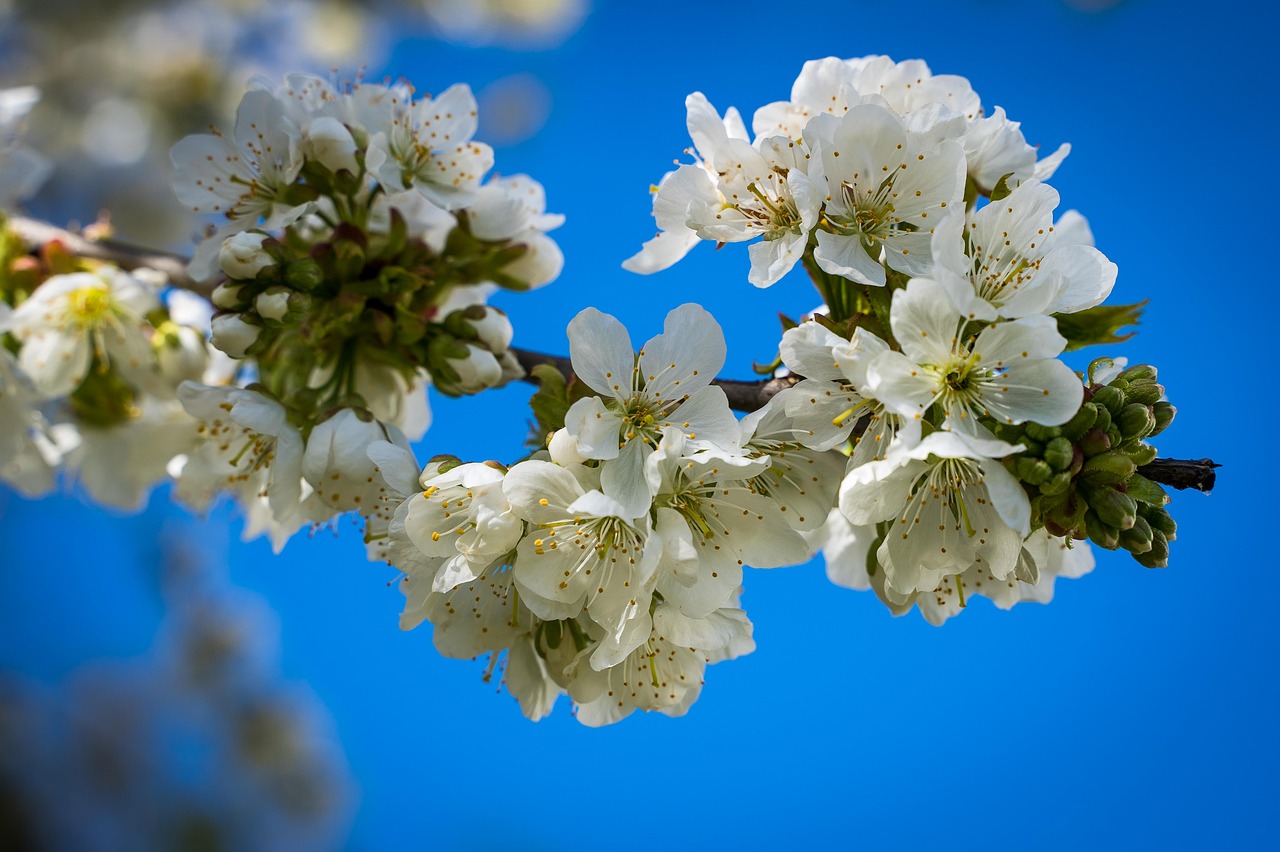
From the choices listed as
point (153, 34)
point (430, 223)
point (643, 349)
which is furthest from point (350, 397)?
point (153, 34)

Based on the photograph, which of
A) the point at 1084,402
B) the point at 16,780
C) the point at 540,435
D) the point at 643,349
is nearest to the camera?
the point at 1084,402

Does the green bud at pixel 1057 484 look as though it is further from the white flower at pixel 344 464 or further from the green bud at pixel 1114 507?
the white flower at pixel 344 464

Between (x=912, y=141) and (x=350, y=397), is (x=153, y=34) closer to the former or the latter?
(x=350, y=397)

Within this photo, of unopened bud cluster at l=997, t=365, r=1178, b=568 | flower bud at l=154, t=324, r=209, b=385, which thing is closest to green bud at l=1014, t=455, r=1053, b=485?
unopened bud cluster at l=997, t=365, r=1178, b=568

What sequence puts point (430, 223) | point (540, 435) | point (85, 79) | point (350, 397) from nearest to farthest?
point (540, 435), point (350, 397), point (430, 223), point (85, 79)

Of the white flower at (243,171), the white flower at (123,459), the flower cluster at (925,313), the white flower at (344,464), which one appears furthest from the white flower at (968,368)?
the white flower at (123,459)

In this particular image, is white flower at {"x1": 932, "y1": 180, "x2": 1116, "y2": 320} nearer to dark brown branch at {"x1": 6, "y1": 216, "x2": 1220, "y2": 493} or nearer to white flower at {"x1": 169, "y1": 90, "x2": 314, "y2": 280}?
dark brown branch at {"x1": 6, "y1": 216, "x2": 1220, "y2": 493}
